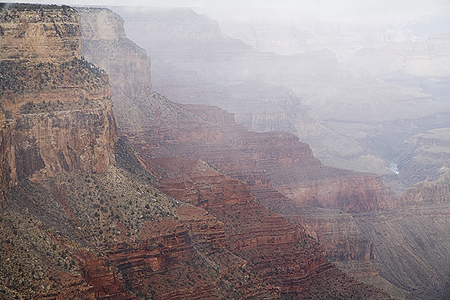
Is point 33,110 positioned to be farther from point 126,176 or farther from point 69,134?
point 126,176

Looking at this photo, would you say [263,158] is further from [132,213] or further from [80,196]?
[80,196]

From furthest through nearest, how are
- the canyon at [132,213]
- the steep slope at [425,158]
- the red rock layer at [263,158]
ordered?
the steep slope at [425,158]
the red rock layer at [263,158]
the canyon at [132,213]

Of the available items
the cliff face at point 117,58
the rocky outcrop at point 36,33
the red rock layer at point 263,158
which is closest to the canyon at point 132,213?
the rocky outcrop at point 36,33

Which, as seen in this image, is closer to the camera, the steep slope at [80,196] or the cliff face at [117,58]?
the steep slope at [80,196]

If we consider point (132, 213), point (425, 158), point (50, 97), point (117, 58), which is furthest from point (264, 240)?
point (425, 158)

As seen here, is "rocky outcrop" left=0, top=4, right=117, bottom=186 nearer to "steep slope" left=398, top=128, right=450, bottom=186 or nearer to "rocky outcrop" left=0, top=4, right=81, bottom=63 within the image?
"rocky outcrop" left=0, top=4, right=81, bottom=63

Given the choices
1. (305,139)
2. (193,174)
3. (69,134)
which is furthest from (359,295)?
(305,139)

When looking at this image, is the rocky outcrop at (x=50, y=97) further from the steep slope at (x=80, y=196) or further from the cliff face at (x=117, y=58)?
the cliff face at (x=117, y=58)

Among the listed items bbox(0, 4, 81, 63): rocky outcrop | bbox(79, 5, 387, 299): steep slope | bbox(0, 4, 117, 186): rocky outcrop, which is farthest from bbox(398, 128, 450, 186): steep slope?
bbox(0, 4, 81, 63): rocky outcrop
